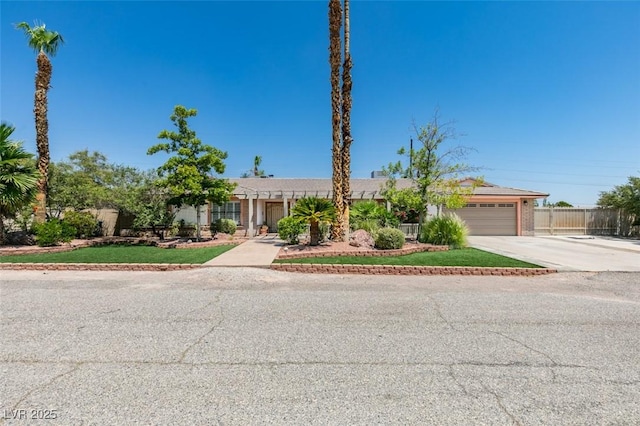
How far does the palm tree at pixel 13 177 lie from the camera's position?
11.9 meters

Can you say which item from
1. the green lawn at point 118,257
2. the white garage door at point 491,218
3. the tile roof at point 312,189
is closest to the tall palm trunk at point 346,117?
the tile roof at point 312,189

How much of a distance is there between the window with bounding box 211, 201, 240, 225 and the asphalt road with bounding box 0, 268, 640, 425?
1365 centimetres

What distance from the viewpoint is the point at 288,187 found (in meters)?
22.9

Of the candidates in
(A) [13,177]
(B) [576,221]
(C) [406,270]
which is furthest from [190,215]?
(B) [576,221]

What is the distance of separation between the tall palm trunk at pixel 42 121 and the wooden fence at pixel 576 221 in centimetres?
2802

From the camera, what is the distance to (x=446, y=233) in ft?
43.4

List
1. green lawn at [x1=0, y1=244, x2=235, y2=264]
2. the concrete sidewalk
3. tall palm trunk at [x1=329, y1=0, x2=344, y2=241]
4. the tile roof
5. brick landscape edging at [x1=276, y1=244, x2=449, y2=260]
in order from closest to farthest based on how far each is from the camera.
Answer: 1. the concrete sidewalk
2. green lawn at [x1=0, y1=244, x2=235, y2=264]
3. brick landscape edging at [x1=276, y1=244, x2=449, y2=260]
4. tall palm trunk at [x1=329, y1=0, x2=344, y2=241]
5. the tile roof

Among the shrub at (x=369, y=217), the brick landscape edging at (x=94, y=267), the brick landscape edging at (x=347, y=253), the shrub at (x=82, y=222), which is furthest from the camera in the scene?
the shrub at (x=82, y=222)

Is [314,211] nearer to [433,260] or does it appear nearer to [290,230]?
[290,230]

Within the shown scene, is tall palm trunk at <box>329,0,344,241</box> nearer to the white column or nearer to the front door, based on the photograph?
the white column

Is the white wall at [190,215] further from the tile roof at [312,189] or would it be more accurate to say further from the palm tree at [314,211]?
the palm tree at [314,211]

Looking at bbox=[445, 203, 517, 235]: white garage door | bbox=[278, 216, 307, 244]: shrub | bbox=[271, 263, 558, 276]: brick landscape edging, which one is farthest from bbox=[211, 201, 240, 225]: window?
bbox=[445, 203, 517, 235]: white garage door

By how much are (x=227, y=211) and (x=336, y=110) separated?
1061 centimetres

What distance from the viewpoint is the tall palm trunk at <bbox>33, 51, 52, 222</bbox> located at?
13977 millimetres
